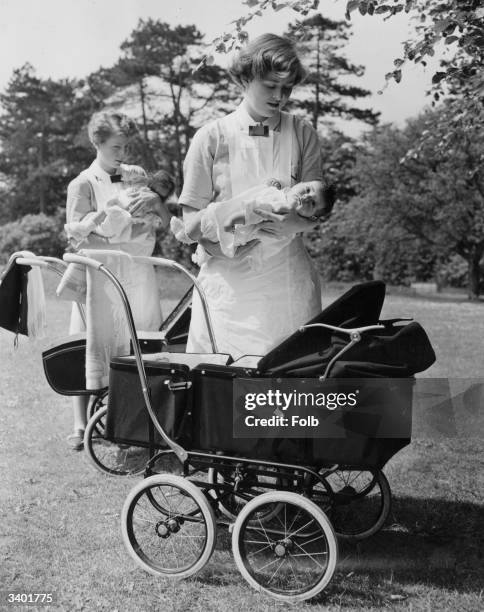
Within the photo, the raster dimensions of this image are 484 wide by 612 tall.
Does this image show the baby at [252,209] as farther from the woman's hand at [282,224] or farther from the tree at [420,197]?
the tree at [420,197]

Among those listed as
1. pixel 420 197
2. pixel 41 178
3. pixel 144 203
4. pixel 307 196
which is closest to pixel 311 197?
pixel 307 196

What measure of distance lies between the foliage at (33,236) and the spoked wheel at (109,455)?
38.4 feet

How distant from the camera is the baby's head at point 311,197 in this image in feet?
8.39

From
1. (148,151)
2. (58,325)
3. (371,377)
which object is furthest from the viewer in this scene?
(148,151)

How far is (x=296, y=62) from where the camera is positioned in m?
2.58

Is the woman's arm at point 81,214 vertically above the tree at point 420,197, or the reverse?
the tree at point 420,197

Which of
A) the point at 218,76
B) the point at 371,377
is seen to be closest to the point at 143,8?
the point at 371,377

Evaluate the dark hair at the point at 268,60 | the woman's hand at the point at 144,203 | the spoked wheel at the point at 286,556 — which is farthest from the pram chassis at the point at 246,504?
the woman's hand at the point at 144,203

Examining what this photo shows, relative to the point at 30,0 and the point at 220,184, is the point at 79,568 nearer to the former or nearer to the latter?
the point at 220,184

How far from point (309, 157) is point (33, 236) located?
1370 centimetres

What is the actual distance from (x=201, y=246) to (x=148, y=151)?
15482 mm

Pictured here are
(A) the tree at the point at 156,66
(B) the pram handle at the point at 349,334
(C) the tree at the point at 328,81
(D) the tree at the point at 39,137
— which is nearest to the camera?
(B) the pram handle at the point at 349,334

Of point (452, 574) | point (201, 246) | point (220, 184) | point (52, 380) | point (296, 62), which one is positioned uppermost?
point (296, 62)

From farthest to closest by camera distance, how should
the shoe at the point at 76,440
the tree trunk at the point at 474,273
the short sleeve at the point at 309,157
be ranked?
the tree trunk at the point at 474,273, the shoe at the point at 76,440, the short sleeve at the point at 309,157
